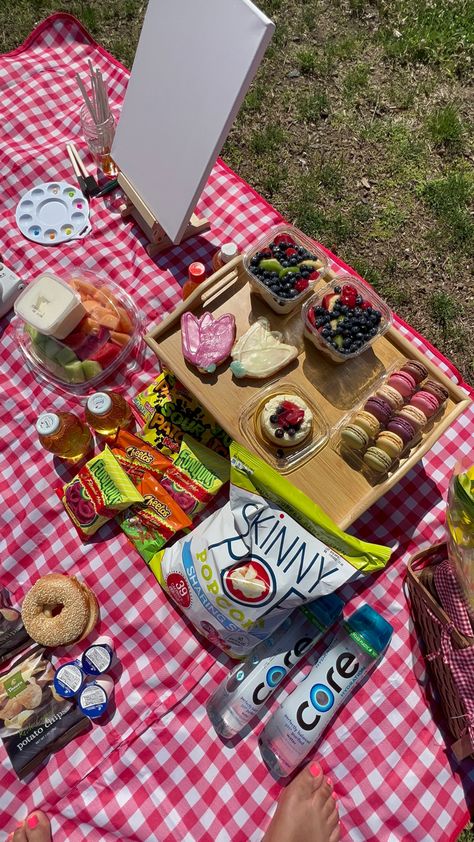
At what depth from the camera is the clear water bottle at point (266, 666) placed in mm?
1918

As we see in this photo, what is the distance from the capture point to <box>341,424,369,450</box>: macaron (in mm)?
1742

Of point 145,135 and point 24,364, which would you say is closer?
point 145,135

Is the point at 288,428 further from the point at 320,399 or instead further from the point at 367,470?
the point at 367,470

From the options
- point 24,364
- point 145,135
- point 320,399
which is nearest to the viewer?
point 320,399

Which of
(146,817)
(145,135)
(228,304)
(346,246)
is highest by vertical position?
(145,135)

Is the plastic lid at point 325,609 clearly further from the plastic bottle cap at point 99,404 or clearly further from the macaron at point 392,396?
the plastic bottle cap at point 99,404

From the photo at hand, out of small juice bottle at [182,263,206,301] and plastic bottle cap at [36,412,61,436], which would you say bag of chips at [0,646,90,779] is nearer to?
plastic bottle cap at [36,412,61,436]

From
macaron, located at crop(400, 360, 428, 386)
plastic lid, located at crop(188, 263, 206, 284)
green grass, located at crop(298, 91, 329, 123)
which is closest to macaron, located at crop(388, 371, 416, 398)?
macaron, located at crop(400, 360, 428, 386)

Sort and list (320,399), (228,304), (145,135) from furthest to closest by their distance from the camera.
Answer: (145,135) → (228,304) → (320,399)

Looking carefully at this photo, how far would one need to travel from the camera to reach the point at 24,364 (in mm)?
2455

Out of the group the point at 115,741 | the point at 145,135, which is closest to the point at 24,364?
the point at 145,135

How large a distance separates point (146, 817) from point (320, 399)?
1.65 m

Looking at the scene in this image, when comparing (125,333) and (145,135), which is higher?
(145,135)

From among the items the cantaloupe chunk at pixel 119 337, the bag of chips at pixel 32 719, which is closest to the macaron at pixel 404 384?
the cantaloupe chunk at pixel 119 337
